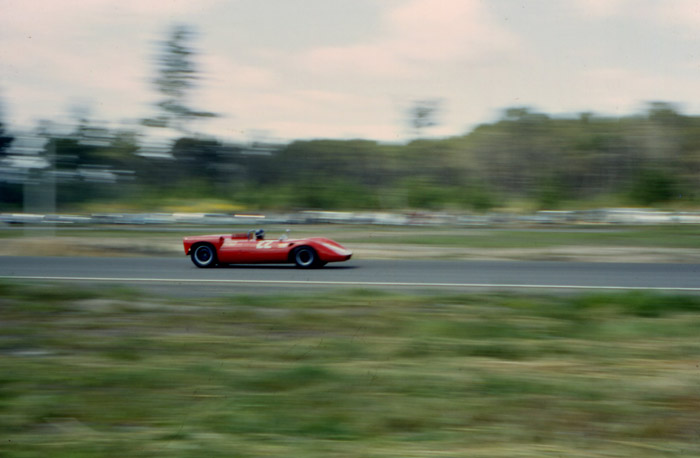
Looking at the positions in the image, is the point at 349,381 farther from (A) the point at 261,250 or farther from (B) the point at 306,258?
(A) the point at 261,250

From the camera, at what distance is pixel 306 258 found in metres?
12.9

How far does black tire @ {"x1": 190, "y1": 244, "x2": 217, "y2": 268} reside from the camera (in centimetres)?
1336

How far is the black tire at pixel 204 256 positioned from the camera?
43.8 feet

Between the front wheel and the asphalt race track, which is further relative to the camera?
the front wheel

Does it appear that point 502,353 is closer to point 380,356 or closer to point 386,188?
point 380,356

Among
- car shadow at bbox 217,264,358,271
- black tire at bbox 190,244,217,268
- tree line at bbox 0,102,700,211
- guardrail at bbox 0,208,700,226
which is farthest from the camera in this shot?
tree line at bbox 0,102,700,211

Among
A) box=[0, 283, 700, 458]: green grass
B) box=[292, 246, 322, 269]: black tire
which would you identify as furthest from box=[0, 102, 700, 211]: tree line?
box=[0, 283, 700, 458]: green grass

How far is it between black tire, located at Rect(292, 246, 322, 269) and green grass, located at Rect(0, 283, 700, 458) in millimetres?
4763

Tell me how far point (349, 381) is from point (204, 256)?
9.15 metres

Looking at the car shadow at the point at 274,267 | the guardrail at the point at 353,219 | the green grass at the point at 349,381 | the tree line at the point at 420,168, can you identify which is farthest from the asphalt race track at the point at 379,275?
the tree line at the point at 420,168

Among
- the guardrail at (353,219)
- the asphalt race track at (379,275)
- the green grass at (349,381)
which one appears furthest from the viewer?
the guardrail at (353,219)

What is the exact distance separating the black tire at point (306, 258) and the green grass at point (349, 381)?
4.76 m

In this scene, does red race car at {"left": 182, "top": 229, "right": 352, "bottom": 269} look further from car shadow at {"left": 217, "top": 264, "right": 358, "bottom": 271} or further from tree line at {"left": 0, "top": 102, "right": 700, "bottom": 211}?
tree line at {"left": 0, "top": 102, "right": 700, "bottom": 211}

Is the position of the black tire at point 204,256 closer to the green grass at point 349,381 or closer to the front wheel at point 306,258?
the front wheel at point 306,258
